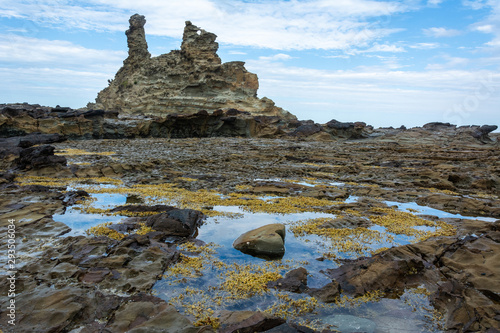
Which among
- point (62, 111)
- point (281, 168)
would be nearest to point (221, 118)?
point (62, 111)

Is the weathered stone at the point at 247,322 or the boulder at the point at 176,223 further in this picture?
the boulder at the point at 176,223

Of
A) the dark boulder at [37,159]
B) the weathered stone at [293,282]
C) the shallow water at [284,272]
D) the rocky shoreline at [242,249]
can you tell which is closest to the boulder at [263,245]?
the rocky shoreline at [242,249]

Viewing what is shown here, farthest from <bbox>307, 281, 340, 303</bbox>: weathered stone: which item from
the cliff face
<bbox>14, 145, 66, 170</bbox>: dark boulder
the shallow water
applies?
the cliff face

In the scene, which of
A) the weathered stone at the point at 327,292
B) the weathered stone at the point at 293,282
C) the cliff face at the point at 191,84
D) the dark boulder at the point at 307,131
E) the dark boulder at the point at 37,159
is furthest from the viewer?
the cliff face at the point at 191,84

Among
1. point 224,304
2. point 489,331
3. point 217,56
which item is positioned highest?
point 217,56

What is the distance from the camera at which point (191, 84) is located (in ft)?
152

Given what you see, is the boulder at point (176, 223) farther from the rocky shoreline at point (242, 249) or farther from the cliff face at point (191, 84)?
the cliff face at point (191, 84)

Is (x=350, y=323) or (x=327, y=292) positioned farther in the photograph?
(x=327, y=292)

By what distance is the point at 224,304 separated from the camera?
4.21 m

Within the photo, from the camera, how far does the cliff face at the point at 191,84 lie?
4594cm

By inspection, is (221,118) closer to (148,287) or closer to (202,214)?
(202,214)

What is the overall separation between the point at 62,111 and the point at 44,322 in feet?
112

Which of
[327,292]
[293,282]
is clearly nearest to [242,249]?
[293,282]

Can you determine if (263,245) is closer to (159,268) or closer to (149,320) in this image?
(159,268)
